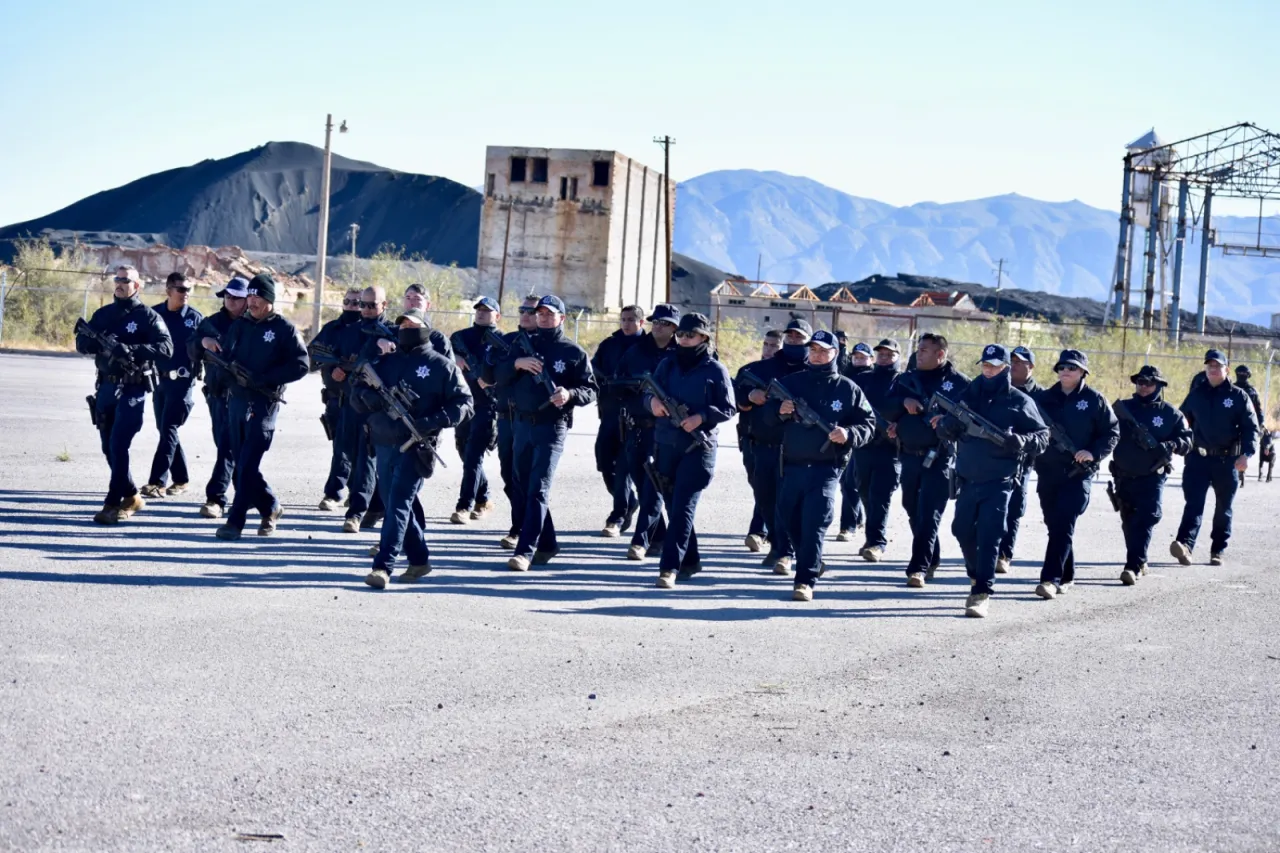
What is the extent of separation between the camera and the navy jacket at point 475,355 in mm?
14875

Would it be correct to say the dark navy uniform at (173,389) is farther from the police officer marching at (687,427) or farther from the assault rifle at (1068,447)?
the assault rifle at (1068,447)

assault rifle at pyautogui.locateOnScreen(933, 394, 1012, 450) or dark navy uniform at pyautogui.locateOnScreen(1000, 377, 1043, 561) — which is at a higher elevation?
assault rifle at pyautogui.locateOnScreen(933, 394, 1012, 450)

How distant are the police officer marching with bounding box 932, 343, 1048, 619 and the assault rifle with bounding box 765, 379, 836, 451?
89cm

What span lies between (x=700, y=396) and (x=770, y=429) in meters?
1.06

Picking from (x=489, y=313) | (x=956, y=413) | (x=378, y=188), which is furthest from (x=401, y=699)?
(x=378, y=188)

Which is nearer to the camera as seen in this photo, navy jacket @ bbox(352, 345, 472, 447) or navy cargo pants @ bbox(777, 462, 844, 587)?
navy jacket @ bbox(352, 345, 472, 447)

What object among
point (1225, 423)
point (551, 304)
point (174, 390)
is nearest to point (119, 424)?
point (174, 390)

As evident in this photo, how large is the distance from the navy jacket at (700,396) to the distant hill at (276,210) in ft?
508

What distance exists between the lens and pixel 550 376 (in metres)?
13.1

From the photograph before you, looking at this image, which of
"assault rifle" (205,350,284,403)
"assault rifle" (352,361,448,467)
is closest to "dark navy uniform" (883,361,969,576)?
"assault rifle" (352,361,448,467)

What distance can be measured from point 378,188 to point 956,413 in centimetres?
18170

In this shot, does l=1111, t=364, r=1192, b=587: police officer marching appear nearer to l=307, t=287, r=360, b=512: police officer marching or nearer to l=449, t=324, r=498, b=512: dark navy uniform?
l=449, t=324, r=498, b=512: dark navy uniform

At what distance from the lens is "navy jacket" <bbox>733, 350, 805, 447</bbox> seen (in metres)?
13.4

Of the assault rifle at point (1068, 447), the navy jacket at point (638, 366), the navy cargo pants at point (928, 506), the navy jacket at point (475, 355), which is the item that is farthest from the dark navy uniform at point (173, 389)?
the assault rifle at point (1068, 447)
